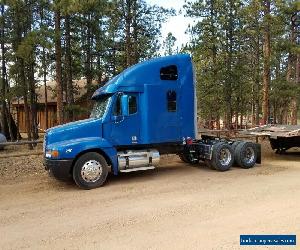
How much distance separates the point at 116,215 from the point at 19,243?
1.99 m

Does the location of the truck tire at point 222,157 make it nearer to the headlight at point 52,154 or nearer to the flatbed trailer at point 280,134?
the flatbed trailer at point 280,134

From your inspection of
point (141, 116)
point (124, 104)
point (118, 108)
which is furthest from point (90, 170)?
point (141, 116)

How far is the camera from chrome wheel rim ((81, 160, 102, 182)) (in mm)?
10086

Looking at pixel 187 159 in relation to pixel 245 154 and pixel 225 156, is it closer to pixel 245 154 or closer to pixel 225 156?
pixel 225 156

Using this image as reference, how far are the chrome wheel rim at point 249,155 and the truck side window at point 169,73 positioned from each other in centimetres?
359

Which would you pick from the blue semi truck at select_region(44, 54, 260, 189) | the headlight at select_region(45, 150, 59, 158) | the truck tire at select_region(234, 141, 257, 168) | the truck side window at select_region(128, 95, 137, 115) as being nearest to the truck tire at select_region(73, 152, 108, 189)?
the blue semi truck at select_region(44, 54, 260, 189)

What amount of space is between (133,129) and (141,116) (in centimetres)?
44

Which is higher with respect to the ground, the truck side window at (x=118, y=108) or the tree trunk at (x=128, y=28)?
the tree trunk at (x=128, y=28)

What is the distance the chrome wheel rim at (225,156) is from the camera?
40.6 feet

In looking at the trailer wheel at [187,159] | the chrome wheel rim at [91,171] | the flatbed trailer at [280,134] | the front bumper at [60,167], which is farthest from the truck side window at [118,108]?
the flatbed trailer at [280,134]

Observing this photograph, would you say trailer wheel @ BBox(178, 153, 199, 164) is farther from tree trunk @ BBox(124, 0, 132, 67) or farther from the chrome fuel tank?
tree trunk @ BBox(124, 0, 132, 67)

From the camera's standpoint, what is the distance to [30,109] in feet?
90.5

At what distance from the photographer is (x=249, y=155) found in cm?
1298

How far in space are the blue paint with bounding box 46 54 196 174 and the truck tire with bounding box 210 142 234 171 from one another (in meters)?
0.95
